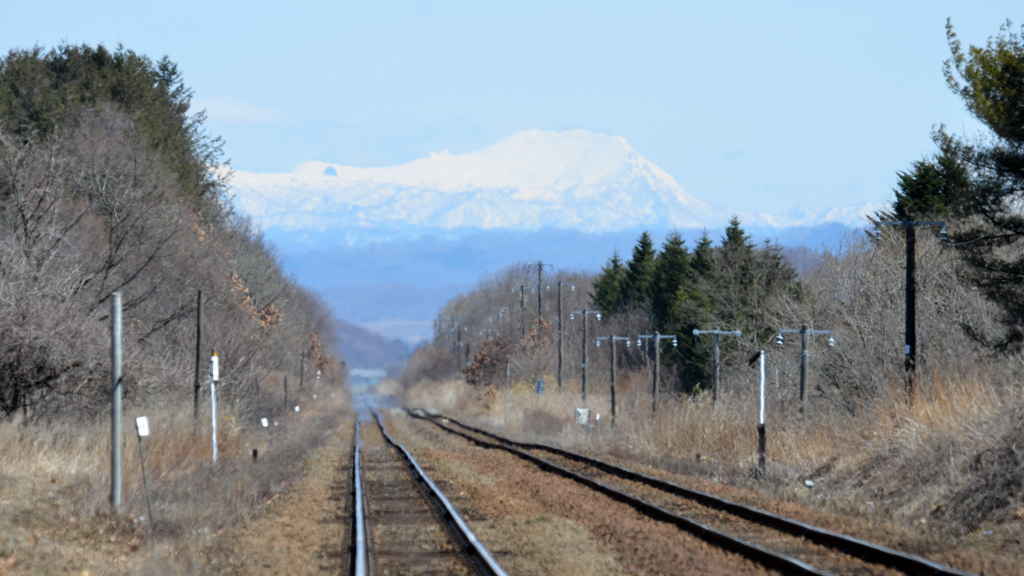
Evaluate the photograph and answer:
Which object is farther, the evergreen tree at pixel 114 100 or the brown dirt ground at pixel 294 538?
the evergreen tree at pixel 114 100

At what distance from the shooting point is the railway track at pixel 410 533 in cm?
1077

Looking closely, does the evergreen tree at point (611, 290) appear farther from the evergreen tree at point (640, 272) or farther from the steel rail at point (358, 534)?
the steel rail at point (358, 534)

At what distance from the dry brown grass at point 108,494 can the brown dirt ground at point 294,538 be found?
0.36 metres

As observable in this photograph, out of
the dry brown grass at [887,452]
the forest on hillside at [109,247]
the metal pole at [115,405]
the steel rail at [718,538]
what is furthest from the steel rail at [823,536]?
the forest on hillside at [109,247]

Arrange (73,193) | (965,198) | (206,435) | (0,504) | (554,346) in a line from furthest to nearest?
1. (554,346)
2. (73,193)
3. (206,435)
4. (965,198)
5. (0,504)

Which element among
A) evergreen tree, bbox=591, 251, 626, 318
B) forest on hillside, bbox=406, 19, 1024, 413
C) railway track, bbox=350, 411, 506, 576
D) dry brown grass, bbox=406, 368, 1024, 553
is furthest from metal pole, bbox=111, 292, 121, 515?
evergreen tree, bbox=591, 251, 626, 318

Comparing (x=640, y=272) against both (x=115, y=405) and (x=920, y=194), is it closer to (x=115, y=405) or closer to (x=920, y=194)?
(x=920, y=194)

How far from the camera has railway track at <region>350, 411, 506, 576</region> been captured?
10.8 m

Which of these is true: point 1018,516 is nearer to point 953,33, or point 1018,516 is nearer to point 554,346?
point 953,33

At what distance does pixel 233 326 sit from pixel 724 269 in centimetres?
3252

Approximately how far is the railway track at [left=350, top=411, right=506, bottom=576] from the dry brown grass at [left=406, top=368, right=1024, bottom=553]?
19.0ft

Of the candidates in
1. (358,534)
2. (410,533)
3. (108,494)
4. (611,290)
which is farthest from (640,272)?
(358,534)

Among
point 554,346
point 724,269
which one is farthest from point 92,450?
point 554,346

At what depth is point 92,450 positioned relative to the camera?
61.6ft
